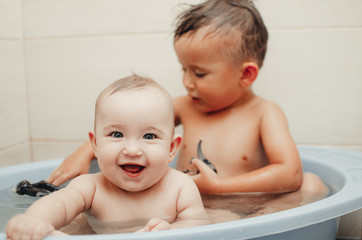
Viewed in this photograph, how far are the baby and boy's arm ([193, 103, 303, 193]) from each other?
167 millimetres

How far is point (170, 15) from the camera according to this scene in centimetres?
148

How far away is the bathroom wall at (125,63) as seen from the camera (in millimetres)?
1418

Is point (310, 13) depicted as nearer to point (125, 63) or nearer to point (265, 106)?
point (265, 106)

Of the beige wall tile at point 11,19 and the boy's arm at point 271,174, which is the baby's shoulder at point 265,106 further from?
the beige wall tile at point 11,19

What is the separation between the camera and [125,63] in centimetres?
155

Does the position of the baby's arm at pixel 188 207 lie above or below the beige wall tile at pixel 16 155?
above

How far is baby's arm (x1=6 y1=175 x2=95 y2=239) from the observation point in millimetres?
618

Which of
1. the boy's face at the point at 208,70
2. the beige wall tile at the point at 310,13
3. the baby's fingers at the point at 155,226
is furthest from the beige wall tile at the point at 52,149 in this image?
the baby's fingers at the point at 155,226

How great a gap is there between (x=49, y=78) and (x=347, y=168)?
1131mm

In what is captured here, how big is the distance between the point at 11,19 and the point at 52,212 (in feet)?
3.40

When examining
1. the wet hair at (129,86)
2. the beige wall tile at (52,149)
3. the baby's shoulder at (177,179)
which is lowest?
the beige wall tile at (52,149)

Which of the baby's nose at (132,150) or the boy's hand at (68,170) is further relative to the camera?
the boy's hand at (68,170)

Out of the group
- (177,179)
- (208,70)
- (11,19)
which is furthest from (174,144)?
(11,19)

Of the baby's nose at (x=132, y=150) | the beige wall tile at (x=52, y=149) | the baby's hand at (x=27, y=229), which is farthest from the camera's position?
the beige wall tile at (x=52, y=149)
